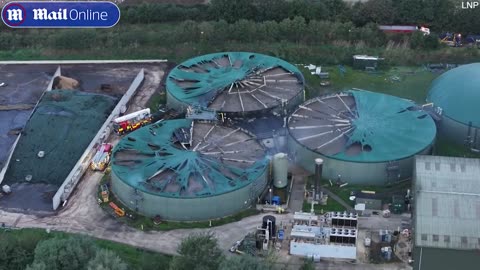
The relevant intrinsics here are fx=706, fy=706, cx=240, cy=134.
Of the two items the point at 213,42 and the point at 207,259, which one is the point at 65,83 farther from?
the point at 207,259

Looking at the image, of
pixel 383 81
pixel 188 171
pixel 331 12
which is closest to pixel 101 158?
pixel 188 171

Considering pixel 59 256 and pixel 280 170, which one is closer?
pixel 59 256

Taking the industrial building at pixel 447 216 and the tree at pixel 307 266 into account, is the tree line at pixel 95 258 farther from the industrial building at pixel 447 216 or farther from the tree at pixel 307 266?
the industrial building at pixel 447 216

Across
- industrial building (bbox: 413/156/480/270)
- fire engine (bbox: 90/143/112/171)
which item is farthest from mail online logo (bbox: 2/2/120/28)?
industrial building (bbox: 413/156/480/270)

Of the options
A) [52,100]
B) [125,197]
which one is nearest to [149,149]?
[125,197]

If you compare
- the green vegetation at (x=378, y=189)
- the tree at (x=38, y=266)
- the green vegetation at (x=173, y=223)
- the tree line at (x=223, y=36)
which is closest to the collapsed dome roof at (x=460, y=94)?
the green vegetation at (x=378, y=189)

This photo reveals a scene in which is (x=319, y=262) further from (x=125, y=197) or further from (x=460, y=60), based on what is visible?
(x=460, y=60)
